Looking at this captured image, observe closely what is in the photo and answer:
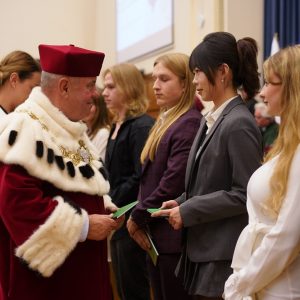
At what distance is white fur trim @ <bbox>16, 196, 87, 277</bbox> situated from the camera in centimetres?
201

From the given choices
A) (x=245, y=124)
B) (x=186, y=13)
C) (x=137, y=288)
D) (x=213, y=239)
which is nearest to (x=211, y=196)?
(x=213, y=239)

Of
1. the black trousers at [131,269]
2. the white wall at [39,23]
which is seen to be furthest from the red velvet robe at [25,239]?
the white wall at [39,23]

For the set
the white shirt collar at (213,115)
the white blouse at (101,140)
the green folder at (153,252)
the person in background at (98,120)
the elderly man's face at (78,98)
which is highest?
the elderly man's face at (78,98)

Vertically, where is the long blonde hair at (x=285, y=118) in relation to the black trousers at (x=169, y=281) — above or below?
above

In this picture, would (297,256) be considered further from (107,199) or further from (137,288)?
(137,288)

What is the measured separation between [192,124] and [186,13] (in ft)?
11.7

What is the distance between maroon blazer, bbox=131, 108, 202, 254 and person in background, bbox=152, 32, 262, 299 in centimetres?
19

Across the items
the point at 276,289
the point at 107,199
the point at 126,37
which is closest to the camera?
the point at 276,289

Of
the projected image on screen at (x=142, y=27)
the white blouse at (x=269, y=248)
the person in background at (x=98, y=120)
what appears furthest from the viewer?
the projected image on screen at (x=142, y=27)

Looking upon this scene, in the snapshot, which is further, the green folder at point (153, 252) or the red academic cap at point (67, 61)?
the green folder at point (153, 252)

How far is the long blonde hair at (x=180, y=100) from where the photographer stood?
9.11ft

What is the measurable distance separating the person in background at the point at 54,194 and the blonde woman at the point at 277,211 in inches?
24.3

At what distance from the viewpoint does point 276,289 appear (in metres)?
1.70

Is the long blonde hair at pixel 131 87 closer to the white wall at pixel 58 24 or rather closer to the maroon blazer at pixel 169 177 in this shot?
the maroon blazer at pixel 169 177
